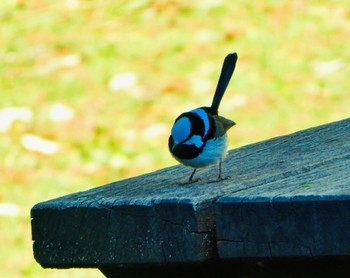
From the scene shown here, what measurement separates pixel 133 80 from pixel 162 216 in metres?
6.15

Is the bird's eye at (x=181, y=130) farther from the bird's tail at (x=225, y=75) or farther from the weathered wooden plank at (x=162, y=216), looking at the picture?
the weathered wooden plank at (x=162, y=216)

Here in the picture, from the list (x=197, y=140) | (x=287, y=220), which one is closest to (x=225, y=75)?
(x=197, y=140)

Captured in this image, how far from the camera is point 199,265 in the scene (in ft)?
8.06

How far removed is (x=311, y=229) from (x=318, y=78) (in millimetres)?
6184

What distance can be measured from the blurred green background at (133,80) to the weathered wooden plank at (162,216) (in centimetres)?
342

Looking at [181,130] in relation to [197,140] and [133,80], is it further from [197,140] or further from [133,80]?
[133,80]

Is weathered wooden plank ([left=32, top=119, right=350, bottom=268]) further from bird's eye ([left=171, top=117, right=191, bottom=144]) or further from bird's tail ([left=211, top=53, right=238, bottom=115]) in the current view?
bird's tail ([left=211, top=53, right=238, bottom=115])

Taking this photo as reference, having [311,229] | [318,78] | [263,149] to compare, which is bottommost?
[311,229]

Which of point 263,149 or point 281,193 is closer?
point 281,193

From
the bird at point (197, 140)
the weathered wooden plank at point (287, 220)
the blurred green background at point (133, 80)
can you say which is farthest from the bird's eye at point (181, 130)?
the blurred green background at point (133, 80)

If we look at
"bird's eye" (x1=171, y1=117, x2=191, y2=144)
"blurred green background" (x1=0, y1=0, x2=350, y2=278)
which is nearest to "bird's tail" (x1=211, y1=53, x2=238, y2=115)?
"bird's eye" (x1=171, y1=117, x2=191, y2=144)

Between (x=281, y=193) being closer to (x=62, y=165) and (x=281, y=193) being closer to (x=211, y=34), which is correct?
(x=62, y=165)

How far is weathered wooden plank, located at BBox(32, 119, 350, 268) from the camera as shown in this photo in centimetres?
220

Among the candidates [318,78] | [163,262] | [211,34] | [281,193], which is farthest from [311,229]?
[211,34]
